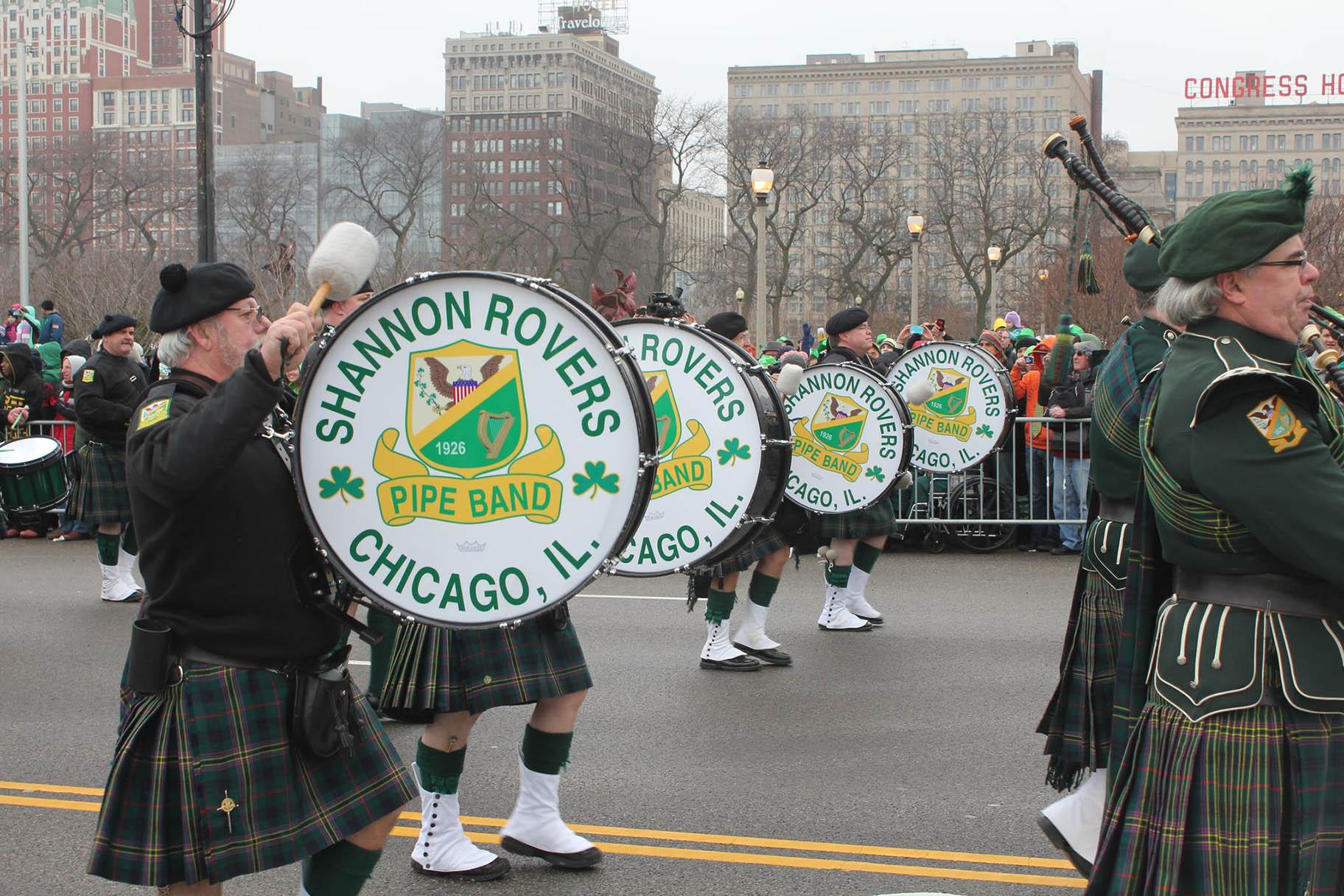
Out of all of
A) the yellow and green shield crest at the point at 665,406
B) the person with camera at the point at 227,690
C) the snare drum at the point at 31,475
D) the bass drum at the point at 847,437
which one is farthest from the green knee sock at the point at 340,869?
the snare drum at the point at 31,475

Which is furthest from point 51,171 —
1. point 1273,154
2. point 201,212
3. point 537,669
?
point 1273,154

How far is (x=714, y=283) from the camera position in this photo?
198ft

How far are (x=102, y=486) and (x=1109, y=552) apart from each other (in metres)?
7.49

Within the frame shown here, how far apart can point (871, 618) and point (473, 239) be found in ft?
171

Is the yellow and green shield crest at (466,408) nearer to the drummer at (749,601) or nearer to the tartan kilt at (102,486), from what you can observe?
the drummer at (749,601)

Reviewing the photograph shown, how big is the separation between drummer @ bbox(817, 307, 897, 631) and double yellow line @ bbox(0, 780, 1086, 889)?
358 centimetres

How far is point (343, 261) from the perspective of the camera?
3.03m

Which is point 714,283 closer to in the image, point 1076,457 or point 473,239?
point 473,239

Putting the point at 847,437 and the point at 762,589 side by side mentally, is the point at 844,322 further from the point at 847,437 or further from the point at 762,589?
the point at 762,589

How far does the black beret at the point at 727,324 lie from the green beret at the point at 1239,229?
4297mm

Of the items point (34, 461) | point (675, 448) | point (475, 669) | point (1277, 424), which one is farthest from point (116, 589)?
point (1277, 424)

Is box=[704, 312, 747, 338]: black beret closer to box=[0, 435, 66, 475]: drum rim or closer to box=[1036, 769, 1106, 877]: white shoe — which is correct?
box=[1036, 769, 1106, 877]: white shoe

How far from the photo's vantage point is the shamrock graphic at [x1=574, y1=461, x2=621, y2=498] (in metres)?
3.17

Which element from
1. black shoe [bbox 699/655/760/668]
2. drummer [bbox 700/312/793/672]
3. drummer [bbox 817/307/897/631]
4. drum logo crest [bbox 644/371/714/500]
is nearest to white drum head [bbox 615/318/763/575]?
drum logo crest [bbox 644/371/714/500]
